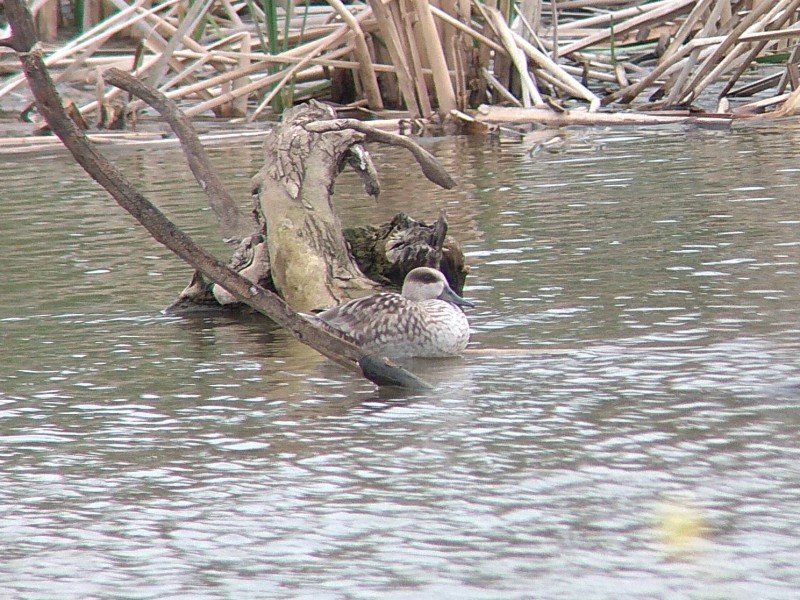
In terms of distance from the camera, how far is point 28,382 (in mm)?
6578

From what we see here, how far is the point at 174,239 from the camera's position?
604cm

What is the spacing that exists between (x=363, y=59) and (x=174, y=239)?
9364 millimetres

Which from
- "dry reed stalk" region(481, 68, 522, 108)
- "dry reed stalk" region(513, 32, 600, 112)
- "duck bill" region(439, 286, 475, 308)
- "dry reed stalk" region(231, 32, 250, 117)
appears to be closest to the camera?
"duck bill" region(439, 286, 475, 308)

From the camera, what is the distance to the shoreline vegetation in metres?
14.5

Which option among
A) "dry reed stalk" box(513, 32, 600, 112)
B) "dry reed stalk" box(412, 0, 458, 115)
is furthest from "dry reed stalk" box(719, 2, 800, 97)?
"dry reed stalk" box(412, 0, 458, 115)

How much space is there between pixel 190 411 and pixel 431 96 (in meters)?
9.58

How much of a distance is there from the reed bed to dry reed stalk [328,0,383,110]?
0.01m

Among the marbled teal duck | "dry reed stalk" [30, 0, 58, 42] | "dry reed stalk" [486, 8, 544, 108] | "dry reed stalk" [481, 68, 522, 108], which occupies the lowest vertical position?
the marbled teal duck

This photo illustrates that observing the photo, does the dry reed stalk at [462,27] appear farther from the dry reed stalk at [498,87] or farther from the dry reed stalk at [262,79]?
the dry reed stalk at [262,79]

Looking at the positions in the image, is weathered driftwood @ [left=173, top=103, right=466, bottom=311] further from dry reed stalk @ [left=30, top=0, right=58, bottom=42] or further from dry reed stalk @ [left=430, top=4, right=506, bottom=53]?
dry reed stalk @ [left=30, top=0, right=58, bottom=42]

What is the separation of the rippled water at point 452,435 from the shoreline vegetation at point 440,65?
184 inches

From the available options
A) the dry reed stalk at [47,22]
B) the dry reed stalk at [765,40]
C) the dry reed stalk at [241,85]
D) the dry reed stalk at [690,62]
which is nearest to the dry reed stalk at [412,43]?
the dry reed stalk at [241,85]

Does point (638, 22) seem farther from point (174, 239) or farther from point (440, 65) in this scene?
point (174, 239)

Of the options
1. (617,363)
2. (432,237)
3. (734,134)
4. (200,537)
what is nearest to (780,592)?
(200,537)
